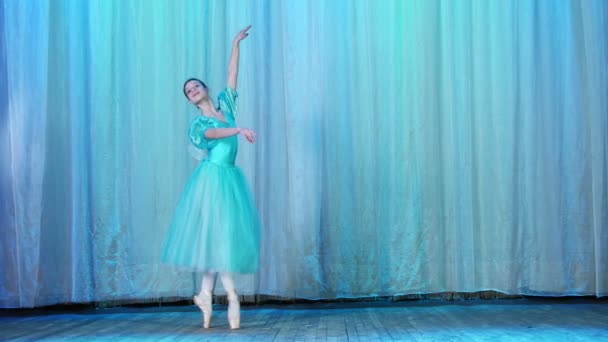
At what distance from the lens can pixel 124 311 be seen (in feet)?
13.9

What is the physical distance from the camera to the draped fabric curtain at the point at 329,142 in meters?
4.37

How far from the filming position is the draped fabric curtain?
437cm

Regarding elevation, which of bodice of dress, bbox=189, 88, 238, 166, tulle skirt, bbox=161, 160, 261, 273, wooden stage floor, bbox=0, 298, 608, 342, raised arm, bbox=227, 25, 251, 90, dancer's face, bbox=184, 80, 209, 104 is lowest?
wooden stage floor, bbox=0, 298, 608, 342

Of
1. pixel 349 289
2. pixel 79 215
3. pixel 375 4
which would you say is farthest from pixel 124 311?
pixel 375 4

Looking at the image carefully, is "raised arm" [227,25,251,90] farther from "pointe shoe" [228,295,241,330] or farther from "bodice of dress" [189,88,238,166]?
"pointe shoe" [228,295,241,330]

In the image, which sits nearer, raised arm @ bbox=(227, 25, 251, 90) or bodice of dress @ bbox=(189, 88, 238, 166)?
bodice of dress @ bbox=(189, 88, 238, 166)

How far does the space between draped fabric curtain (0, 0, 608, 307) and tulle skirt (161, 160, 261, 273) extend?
93 centimetres

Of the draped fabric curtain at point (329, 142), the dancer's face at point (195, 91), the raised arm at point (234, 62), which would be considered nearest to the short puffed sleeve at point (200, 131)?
the dancer's face at point (195, 91)

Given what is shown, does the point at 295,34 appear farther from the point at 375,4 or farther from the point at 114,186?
the point at 114,186

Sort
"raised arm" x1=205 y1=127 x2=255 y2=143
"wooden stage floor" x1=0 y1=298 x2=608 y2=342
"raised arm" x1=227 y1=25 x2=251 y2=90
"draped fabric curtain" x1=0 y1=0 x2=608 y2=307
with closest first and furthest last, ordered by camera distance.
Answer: "wooden stage floor" x1=0 y1=298 x2=608 y2=342 < "raised arm" x1=205 y1=127 x2=255 y2=143 < "raised arm" x1=227 y1=25 x2=251 y2=90 < "draped fabric curtain" x1=0 y1=0 x2=608 y2=307

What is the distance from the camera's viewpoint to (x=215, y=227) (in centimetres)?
338

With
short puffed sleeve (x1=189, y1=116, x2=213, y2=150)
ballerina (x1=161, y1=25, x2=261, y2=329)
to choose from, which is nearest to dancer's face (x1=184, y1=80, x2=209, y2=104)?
ballerina (x1=161, y1=25, x2=261, y2=329)

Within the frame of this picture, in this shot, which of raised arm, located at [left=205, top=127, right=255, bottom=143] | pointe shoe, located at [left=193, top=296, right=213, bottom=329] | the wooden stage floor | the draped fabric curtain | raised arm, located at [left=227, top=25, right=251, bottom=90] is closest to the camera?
the wooden stage floor

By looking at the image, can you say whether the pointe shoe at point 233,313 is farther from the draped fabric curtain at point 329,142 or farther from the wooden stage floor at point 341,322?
the draped fabric curtain at point 329,142
